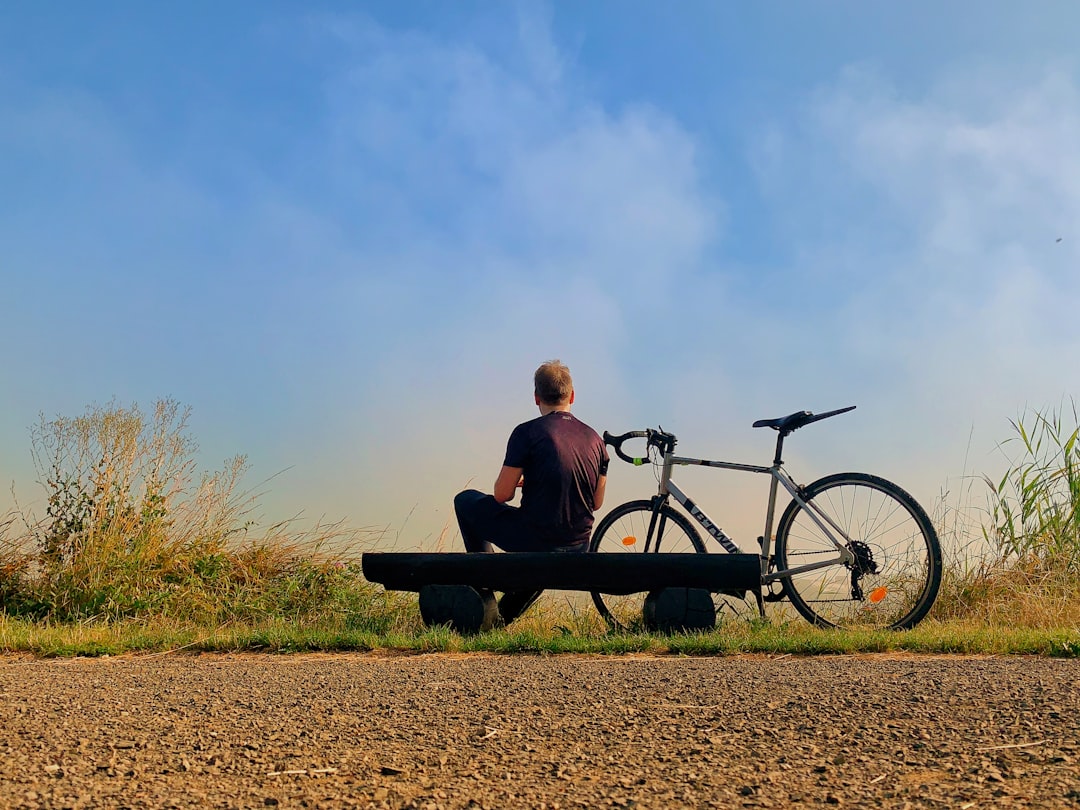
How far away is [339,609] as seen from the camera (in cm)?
820

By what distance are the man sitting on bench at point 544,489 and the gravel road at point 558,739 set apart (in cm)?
181

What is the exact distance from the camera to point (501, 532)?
22.3ft

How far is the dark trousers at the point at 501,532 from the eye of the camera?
22.0 ft

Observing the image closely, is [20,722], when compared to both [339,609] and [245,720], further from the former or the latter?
[339,609]

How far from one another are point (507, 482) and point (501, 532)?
43 cm

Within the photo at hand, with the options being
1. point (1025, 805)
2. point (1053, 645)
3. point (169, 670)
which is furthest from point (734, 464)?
point (1025, 805)

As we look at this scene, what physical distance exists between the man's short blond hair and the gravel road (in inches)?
89.8

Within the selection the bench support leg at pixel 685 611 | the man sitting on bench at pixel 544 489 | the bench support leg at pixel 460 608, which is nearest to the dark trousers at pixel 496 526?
the man sitting on bench at pixel 544 489

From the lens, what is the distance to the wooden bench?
6293 mm

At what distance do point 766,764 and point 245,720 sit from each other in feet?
6.40

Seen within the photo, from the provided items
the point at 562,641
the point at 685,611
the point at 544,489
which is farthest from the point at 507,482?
the point at 685,611

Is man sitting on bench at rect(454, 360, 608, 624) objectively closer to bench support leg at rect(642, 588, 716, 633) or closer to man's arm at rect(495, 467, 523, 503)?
man's arm at rect(495, 467, 523, 503)

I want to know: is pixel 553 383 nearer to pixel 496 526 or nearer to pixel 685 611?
pixel 496 526

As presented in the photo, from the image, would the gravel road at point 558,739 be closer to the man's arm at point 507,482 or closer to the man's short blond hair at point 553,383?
the man's arm at point 507,482
